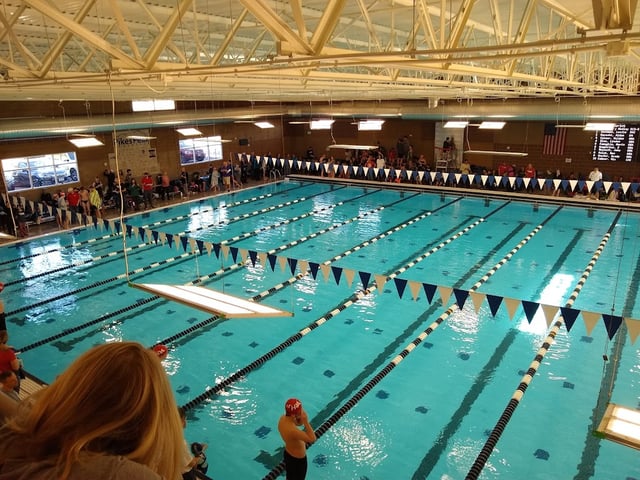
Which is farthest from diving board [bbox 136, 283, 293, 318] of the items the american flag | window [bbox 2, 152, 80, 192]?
the american flag

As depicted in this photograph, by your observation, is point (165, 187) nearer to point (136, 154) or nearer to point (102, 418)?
point (136, 154)

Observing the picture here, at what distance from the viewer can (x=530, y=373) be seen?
6.58 meters

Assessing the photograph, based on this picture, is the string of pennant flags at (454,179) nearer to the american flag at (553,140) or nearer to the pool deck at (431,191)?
the pool deck at (431,191)

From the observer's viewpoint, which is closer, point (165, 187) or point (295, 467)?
point (295, 467)

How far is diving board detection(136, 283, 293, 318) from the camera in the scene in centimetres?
526

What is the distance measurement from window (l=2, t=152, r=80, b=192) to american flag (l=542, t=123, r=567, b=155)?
58.9 ft

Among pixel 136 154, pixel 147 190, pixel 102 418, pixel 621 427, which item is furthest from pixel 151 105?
pixel 102 418

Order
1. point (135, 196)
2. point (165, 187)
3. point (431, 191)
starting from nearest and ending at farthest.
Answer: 1. point (135, 196)
2. point (165, 187)
3. point (431, 191)

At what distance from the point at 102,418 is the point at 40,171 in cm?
1889

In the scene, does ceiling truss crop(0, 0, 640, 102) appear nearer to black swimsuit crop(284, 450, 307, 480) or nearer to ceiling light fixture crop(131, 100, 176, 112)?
black swimsuit crop(284, 450, 307, 480)

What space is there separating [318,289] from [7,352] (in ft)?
18.2

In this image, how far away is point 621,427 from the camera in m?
3.69

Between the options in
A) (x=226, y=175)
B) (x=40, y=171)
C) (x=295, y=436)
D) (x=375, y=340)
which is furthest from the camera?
(x=226, y=175)

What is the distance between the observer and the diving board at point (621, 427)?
11.6 ft
